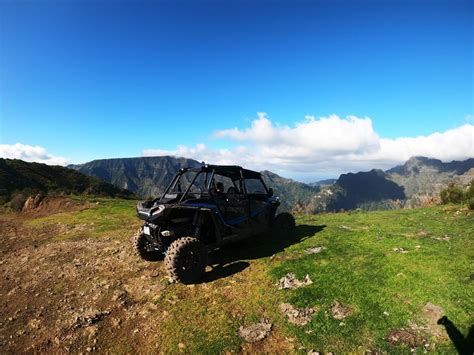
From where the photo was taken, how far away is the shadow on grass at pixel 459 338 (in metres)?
4.89

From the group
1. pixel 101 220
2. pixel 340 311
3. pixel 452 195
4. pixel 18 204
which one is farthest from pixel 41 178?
pixel 340 311

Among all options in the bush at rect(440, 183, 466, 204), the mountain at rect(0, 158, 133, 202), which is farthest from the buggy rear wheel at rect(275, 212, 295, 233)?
the mountain at rect(0, 158, 133, 202)

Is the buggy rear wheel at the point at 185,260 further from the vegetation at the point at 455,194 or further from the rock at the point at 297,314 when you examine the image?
the vegetation at the point at 455,194

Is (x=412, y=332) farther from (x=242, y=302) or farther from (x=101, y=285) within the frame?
(x=101, y=285)

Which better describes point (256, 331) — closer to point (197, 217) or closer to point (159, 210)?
point (197, 217)

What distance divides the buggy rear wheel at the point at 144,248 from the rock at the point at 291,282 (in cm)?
427

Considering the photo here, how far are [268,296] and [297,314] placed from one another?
1.00 m

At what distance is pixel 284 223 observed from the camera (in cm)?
1309

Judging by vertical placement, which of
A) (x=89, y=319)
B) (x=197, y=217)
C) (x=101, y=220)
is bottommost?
(x=89, y=319)

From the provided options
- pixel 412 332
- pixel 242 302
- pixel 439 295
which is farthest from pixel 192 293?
pixel 439 295

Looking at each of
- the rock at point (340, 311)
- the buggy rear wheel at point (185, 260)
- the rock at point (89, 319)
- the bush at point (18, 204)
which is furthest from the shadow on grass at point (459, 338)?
the bush at point (18, 204)

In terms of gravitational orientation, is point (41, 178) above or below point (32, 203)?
above

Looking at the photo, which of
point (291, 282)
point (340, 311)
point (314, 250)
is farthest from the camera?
point (314, 250)

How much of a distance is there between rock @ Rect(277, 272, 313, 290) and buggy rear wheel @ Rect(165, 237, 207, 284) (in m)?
2.13
